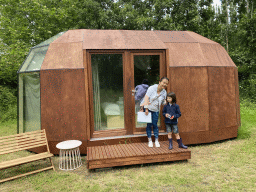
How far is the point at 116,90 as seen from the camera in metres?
5.14

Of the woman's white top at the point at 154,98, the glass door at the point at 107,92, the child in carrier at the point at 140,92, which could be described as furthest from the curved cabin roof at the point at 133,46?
the woman's white top at the point at 154,98

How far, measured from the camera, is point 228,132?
5.64 meters

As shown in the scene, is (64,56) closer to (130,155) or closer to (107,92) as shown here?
(107,92)

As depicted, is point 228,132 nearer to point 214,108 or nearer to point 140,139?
point 214,108

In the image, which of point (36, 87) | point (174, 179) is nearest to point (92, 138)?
point (36, 87)

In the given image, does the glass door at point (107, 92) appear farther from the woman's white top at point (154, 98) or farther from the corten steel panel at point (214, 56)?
the corten steel panel at point (214, 56)

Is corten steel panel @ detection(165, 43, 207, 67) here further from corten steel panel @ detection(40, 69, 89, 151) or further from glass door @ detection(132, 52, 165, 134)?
corten steel panel @ detection(40, 69, 89, 151)

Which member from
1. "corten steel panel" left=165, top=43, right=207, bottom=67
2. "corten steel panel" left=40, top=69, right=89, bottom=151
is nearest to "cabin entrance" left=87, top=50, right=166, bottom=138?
"corten steel panel" left=40, top=69, right=89, bottom=151

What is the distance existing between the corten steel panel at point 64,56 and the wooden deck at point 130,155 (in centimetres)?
215

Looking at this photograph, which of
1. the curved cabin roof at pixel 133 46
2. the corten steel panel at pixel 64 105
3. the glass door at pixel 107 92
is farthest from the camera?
the glass door at pixel 107 92

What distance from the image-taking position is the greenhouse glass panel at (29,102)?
5.00m

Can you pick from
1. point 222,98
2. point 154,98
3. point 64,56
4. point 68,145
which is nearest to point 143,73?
point 154,98

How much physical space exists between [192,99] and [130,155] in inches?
95.7

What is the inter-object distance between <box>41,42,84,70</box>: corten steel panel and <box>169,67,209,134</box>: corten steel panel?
247 cm
